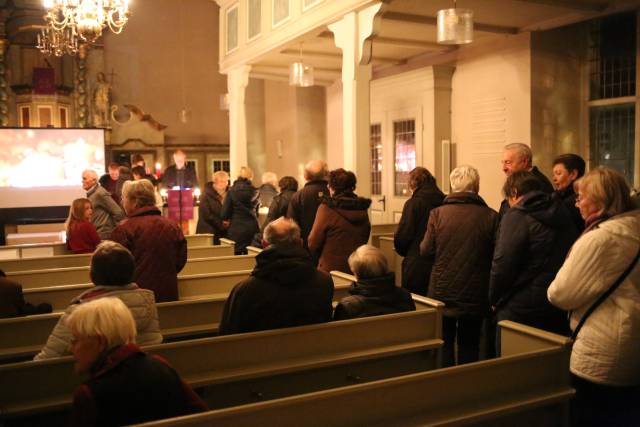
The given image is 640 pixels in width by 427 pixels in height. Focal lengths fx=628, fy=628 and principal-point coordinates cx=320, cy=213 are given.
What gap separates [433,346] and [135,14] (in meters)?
14.4

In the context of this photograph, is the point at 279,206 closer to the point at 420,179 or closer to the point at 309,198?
the point at 309,198

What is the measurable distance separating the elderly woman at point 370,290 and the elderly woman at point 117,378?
1289mm

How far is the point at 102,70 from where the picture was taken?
15.0 meters

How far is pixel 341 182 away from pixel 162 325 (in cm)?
172

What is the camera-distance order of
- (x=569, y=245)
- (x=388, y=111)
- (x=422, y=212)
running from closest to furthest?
(x=569, y=245)
(x=422, y=212)
(x=388, y=111)

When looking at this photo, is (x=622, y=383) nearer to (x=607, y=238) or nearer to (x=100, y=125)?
(x=607, y=238)

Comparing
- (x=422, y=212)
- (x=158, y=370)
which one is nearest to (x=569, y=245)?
(x=422, y=212)

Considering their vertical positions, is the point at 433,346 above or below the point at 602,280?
below

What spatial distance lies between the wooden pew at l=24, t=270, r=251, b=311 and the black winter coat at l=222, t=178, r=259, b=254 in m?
1.98

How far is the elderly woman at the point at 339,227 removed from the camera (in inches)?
181

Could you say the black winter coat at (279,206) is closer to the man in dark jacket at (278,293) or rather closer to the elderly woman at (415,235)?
the elderly woman at (415,235)

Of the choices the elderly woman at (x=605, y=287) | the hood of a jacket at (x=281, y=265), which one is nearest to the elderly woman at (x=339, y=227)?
the hood of a jacket at (x=281, y=265)

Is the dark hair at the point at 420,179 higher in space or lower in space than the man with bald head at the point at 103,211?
higher

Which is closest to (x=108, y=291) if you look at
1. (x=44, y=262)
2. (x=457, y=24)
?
(x=44, y=262)
